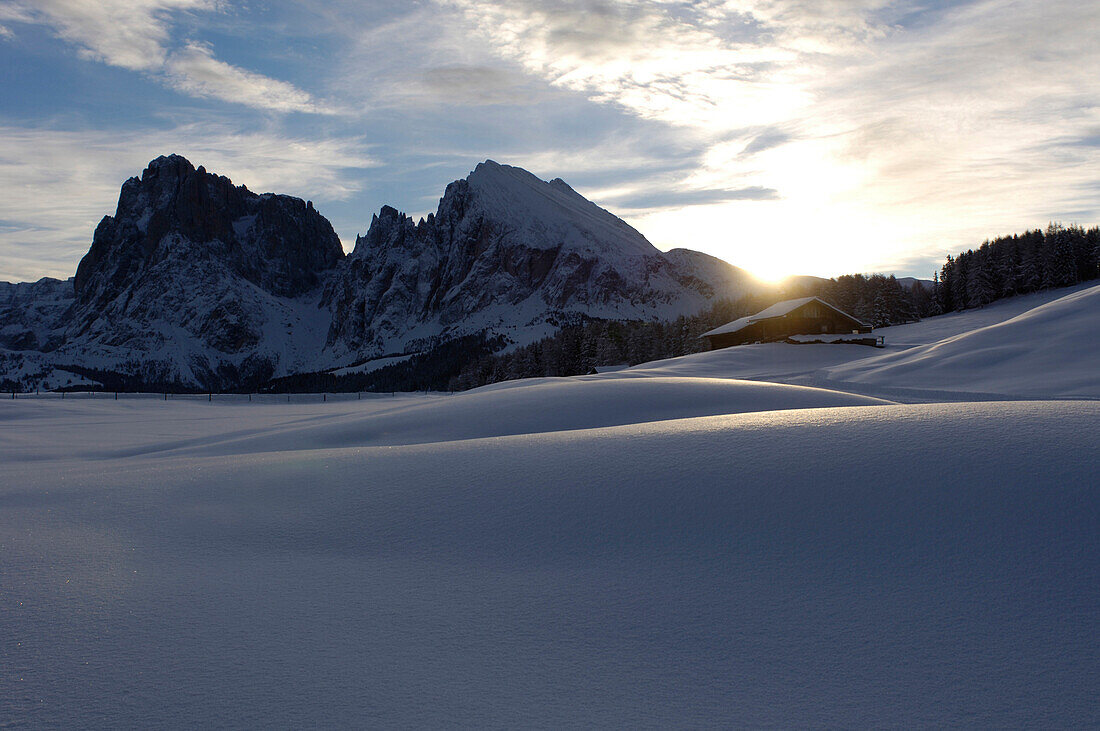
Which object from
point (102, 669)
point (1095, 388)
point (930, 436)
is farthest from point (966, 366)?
point (102, 669)

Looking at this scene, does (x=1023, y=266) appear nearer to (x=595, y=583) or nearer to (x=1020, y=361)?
(x=1020, y=361)

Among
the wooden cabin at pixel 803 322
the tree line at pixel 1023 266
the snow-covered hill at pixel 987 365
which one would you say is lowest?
the snow-covered hill at pixel 987 365

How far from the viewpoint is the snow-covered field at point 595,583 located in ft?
10.4

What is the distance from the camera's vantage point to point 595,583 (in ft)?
14.6

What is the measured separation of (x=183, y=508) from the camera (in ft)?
21.1

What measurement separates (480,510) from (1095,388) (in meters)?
21.2

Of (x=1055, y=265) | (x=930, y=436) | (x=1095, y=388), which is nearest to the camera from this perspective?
(x=930, y=436)

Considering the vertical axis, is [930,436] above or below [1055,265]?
below

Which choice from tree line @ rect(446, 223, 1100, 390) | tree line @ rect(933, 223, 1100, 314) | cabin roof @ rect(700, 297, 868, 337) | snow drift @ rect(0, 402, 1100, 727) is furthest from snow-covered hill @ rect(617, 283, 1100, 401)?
tree line @ rect(933, 223, 1100, 314)

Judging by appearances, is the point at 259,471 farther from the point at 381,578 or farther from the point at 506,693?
the point at 506,693

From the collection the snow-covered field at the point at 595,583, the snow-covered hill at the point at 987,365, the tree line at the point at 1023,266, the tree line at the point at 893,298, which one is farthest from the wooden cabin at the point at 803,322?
the snow-covered field at the point at 595,583

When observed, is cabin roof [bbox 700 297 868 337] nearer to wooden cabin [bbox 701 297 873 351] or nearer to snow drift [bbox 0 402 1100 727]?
wooden cabin [bbox 701 297 873 351]

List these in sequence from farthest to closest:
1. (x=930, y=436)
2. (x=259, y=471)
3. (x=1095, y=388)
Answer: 1. (x=1095, y=388)
2. (x=259, y=471)
3. (x=930, y=436)

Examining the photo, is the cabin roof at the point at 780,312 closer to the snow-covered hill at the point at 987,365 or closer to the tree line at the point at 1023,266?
the snow-covered hill at the point at 987,365
